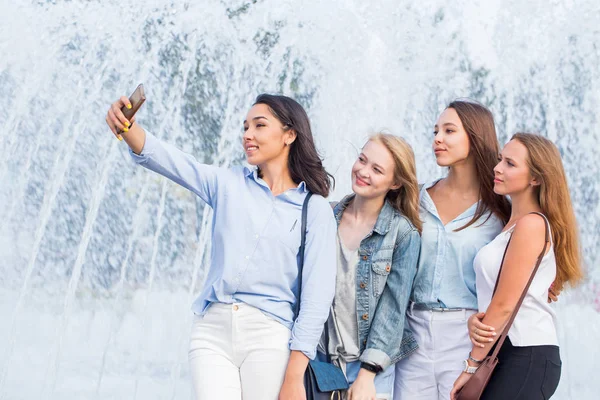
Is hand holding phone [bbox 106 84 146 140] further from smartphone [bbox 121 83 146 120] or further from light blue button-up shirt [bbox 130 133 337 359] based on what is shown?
light blue button-up shirt [bbox 130 133 337 359]

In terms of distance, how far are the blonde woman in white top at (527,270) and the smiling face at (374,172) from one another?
1.41ft

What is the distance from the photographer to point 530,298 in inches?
117

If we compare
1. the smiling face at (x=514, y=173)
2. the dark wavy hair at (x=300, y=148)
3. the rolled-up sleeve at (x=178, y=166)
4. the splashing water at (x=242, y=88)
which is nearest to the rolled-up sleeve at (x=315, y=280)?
the dark wavy hair at (x=300, y=148)

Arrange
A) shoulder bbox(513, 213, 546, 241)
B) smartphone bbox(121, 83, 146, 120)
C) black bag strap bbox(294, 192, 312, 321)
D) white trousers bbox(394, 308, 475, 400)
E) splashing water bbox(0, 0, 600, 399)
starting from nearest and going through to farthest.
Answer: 1. smartphone bbox(121, 83, 146, 120)
2. shoulder bbox(513, 213, 546, 241)
3. black bag strap bbox(294, 192, 312, 321)
4. white trousers bbox(394, 308, 475, 400)
5. splashing water bbox(0, 0, 600, 399)

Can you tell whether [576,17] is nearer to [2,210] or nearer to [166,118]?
[166,118]

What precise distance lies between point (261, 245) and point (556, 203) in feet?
3.42

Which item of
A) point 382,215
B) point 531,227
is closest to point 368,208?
point 382,215

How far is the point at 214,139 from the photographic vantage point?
1142 centimetres

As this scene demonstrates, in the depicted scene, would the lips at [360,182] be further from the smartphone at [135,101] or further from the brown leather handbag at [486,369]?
the smartphone at [135,101]

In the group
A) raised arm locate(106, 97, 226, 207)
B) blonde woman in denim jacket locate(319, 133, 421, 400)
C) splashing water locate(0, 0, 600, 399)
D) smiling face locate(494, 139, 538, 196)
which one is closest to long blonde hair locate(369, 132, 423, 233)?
blonde woman in denim jacket locate(319, 133, 421, 400)

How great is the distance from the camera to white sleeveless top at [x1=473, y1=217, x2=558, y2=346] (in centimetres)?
294

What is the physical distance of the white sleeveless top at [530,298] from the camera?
9.66ft

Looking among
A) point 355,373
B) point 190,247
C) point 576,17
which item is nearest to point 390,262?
point 355,373

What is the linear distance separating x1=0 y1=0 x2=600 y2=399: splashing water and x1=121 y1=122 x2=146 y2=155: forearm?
4.31 meters
